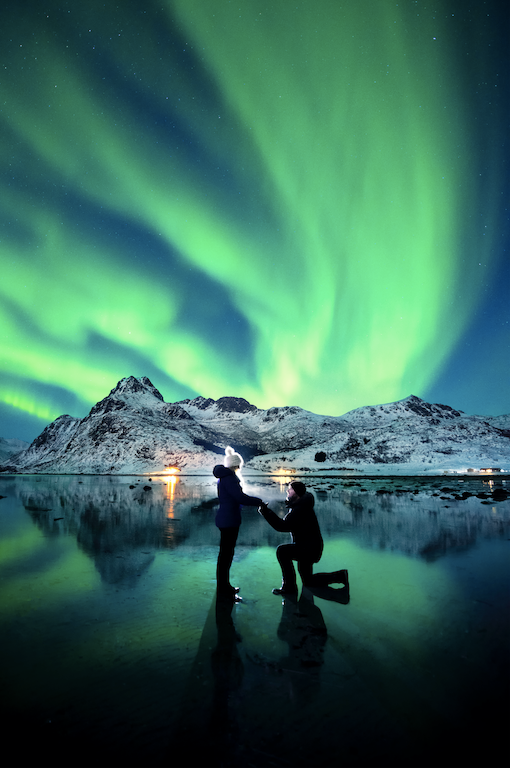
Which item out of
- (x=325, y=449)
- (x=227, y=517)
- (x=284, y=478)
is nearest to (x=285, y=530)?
(x=227, y=517)

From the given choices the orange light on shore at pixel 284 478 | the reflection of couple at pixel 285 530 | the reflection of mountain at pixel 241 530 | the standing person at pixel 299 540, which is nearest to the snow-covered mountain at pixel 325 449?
the orange light on shore at pixel 284 478

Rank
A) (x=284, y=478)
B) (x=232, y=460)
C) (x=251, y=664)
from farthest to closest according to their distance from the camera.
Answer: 1. (x=284, y=478)
2. (x=232, y=460)
3. (x=251, y=664)

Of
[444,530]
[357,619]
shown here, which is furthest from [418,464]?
[357,619]

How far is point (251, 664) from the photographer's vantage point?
485 cm

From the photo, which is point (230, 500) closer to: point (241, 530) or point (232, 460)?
point (232, 460)

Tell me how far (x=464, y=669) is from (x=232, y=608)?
3.78m

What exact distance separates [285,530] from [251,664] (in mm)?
2835

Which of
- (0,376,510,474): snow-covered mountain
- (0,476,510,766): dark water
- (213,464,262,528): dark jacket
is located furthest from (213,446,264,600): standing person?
(0,376,510,474): snow-covered mountain

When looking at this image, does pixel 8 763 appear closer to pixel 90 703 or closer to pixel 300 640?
pixel 90 703

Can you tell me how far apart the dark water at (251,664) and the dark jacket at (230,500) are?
1.49 metres

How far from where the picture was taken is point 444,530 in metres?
15.0

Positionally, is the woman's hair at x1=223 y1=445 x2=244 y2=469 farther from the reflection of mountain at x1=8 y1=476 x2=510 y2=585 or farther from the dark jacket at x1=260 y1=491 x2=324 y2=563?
the reflection of mountain at x1=8 y1=476 x2=510 y2=585

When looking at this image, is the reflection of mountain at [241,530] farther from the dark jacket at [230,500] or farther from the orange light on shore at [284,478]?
the orange light on shore at [284,478]

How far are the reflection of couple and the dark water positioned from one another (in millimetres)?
362
